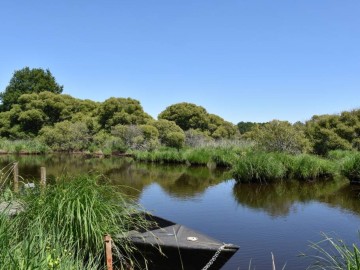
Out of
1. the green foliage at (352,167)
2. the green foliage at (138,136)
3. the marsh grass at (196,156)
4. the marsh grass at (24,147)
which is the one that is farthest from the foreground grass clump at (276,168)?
the marsh grass at (24,147)

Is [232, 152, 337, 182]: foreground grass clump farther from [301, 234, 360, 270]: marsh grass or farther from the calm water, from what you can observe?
[301, 234, 360, 270]: marsh grass

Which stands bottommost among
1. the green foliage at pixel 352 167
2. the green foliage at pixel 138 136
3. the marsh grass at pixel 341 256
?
the marsh grass at pixel 341 256

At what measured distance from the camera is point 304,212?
10.3m

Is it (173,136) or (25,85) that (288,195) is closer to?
(173,136)

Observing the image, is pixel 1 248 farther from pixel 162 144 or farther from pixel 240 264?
pixel 162 144

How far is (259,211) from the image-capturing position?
10.4 m

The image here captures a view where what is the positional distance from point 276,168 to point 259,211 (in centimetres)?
522

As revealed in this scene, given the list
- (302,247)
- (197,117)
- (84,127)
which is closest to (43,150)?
(84,127)

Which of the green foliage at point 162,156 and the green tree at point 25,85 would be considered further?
the green tree at point 25,85

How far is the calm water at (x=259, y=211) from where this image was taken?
276 inches

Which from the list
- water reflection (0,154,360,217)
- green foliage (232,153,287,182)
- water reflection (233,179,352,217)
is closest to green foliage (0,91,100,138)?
water reflection (0,154,360,217)

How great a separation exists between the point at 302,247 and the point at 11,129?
128 feet

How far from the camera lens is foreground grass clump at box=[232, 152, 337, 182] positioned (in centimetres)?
1509

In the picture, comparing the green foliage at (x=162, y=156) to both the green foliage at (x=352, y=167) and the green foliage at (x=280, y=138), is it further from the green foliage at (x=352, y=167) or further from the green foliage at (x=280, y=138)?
the green foliage at (x=352, y=167)
